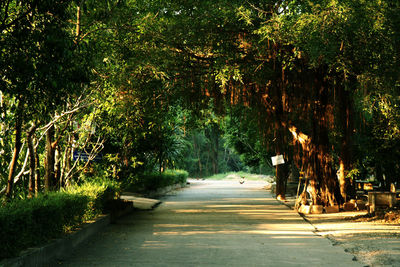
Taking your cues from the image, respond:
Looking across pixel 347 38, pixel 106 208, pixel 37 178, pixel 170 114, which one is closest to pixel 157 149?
pixel 170 114

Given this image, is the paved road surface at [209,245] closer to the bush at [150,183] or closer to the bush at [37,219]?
the bush at [37,219]

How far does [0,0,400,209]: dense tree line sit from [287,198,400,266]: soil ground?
3091mm

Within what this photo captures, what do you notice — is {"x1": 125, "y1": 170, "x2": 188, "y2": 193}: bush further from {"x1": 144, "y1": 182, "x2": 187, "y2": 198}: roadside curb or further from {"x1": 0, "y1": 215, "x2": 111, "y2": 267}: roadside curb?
{"x1": 0, "y1": 215, "x2": 111, "y2": 267}: roadside curb

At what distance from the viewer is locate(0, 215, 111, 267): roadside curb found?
795 cm

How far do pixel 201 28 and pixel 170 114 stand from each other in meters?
5.94

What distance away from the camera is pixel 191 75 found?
20.1 m

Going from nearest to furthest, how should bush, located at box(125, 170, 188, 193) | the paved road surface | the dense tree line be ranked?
the dense tree line
the paved road surface
bush, located at box(125, 170, 188, 193)

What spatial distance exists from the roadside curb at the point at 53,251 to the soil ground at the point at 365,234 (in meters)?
5.47

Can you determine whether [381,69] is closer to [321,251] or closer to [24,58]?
[321,251]

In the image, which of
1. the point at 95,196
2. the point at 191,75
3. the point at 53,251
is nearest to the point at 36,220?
the point at 53,251

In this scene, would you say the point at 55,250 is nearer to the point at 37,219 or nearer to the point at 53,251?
the point at 53,251

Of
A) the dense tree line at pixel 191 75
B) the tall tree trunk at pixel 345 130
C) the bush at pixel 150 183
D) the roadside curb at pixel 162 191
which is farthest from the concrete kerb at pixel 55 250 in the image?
the roadside curb at pixel 162 191

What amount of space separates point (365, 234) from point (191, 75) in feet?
29.6

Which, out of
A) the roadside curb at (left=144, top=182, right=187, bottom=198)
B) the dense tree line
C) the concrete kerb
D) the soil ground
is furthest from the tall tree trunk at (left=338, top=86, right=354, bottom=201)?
the roadside curb at (left=144, top=182, right=187, bottom=198)
